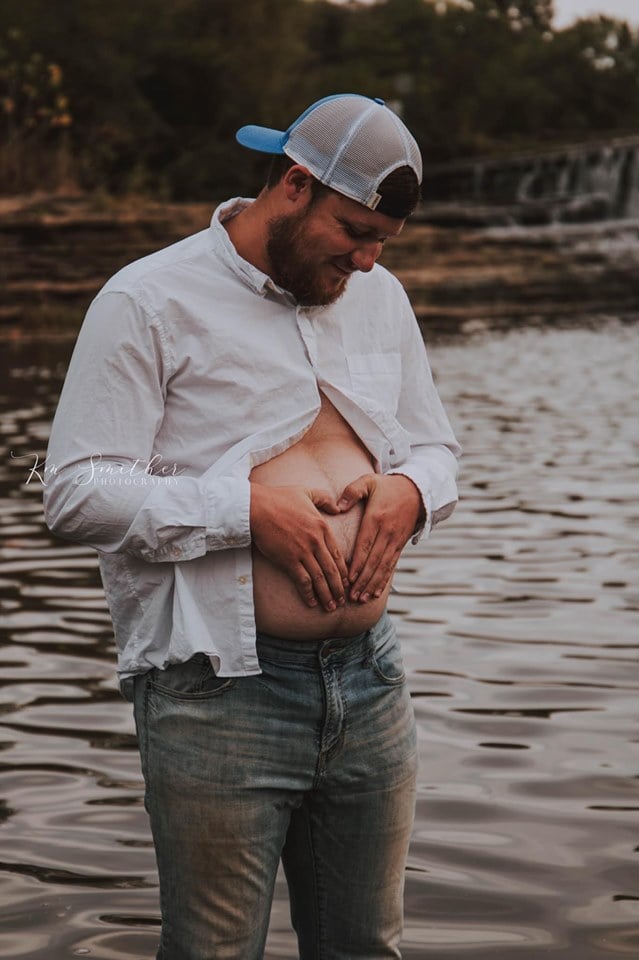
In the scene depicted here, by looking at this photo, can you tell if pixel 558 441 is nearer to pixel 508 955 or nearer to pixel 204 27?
pixel 508 955

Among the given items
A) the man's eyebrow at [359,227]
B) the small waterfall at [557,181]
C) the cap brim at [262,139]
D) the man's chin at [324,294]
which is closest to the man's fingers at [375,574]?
the man's chin at [324,294]

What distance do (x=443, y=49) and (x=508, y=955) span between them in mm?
66900

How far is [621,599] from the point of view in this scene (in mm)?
7426

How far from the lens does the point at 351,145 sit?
8.54 ft

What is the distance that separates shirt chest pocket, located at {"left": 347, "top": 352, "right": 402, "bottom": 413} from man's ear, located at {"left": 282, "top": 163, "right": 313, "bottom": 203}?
0.31m

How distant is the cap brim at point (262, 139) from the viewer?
2694 millimetres

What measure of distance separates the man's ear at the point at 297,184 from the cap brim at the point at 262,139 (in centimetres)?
6

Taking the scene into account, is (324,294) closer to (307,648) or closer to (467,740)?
(307,648)

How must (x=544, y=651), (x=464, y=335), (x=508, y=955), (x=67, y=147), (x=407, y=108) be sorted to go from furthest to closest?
(x=407, y=108) → (x=67, y=147) → (x=464, y=335) → (x=544, y=651) → (x=508, y=955)

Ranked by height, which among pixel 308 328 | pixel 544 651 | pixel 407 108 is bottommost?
pixel 407 108

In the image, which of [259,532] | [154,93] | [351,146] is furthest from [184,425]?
[154,93]

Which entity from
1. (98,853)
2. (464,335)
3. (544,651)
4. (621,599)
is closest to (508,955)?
(98,853)

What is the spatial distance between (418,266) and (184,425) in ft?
78.6

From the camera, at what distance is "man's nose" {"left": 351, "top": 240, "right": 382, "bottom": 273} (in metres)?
2.67
